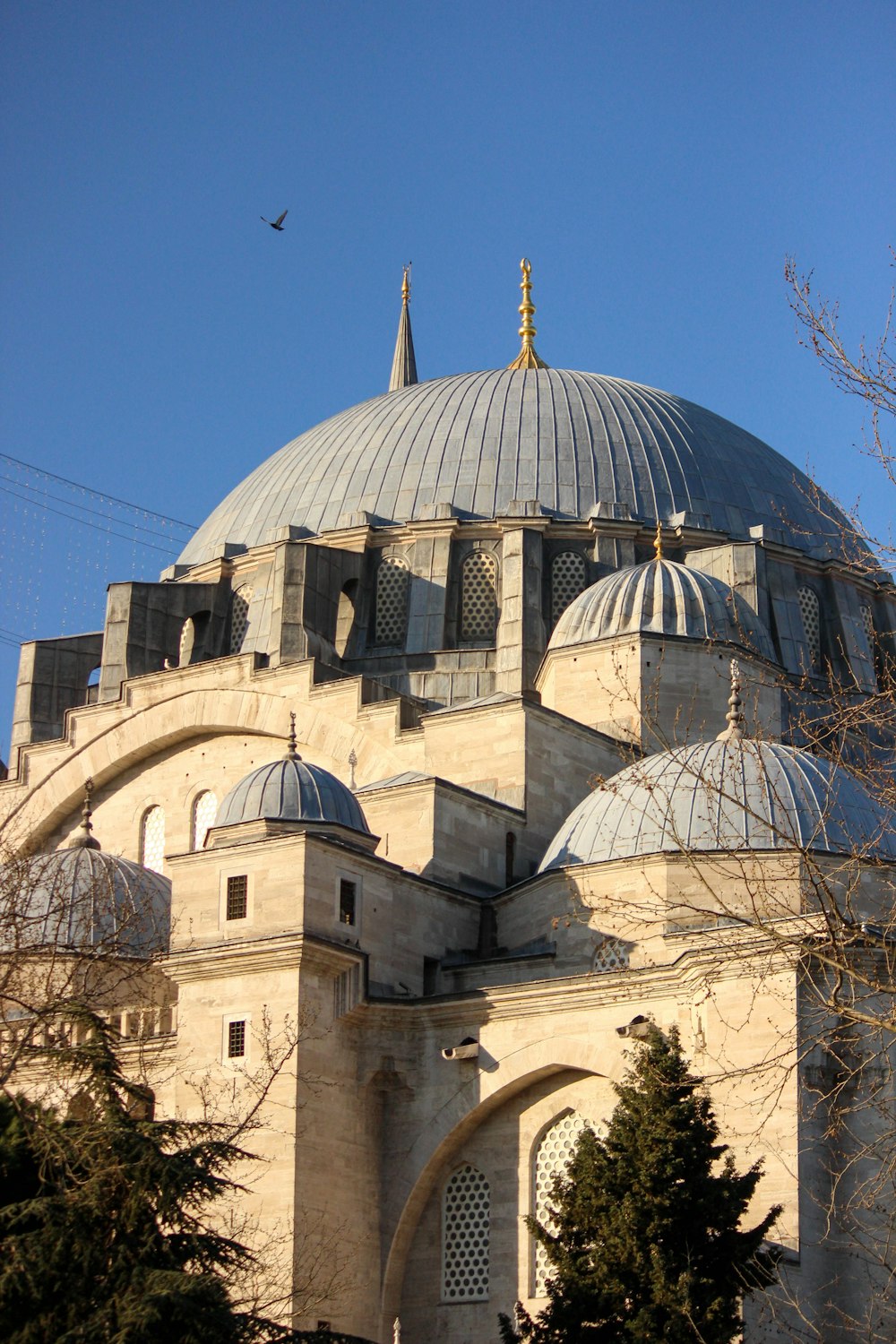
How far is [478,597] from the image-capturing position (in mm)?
37938

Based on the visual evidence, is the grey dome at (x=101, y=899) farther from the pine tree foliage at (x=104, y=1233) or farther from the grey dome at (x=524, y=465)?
the pine tree foliage at (x=104, y=1233)

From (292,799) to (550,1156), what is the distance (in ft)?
18.0

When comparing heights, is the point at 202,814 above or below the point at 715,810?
above

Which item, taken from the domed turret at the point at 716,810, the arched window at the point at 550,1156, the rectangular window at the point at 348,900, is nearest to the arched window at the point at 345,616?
the domed turret at the point at 716,810

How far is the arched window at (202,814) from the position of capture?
1388 inches

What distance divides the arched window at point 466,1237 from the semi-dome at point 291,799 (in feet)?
15.3

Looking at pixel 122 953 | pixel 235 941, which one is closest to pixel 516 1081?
pixel 235 941

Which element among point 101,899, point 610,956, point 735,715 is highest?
point 735,715

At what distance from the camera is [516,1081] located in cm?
2645

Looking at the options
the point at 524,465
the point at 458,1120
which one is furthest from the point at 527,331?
the point at 458,1120

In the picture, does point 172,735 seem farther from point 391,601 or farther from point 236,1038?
point 236,1038

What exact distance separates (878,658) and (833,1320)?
60.9 ft

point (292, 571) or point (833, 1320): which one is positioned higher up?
point (292, 571)

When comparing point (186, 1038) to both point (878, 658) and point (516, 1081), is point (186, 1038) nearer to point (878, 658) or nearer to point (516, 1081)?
point (516, 1081)
